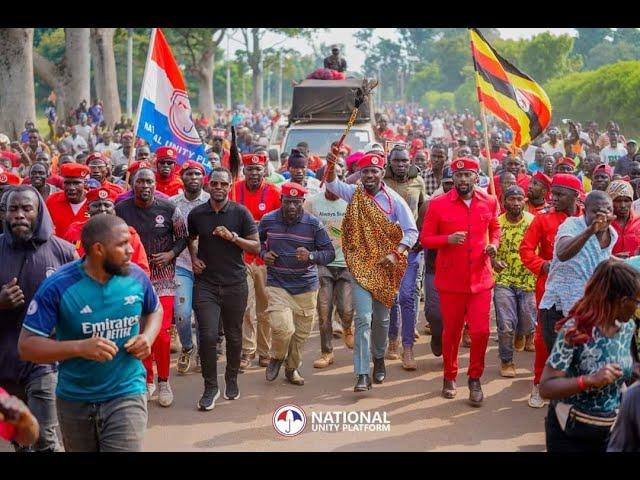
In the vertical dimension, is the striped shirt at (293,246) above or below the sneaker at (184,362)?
above

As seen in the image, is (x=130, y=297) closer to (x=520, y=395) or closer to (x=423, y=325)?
(x=520, y=395)

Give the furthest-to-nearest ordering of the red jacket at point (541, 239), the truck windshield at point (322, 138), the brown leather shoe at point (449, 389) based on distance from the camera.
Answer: the truck windshield at point (322, 138)
the brown leather shoe at point (449, 389)
the red jacket at point (541, 239)

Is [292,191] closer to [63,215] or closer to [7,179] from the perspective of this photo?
[63,215]

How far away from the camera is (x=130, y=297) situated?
15.8ft

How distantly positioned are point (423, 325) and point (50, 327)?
643 centimetres

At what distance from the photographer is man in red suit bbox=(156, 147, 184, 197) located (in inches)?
359

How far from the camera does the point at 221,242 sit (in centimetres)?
749

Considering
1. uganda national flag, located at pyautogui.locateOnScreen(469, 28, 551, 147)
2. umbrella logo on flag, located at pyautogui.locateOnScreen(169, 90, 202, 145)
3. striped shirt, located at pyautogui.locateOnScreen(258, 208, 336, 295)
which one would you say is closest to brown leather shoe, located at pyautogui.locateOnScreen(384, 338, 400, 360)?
striped shirt, located at pyautogui.locateOnScreen(258, 208, 336, 295)

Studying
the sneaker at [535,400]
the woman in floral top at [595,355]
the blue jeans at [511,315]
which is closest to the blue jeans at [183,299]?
the blue jeans at [511,315]

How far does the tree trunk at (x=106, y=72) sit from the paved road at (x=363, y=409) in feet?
73.7

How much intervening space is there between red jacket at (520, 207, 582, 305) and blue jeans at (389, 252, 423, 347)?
1.56 metres

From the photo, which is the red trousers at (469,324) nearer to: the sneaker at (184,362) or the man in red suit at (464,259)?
the man in red suit at (464,259)

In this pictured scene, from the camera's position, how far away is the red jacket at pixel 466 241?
7605mm

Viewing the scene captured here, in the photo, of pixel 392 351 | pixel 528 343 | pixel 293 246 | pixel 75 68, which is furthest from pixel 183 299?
pixel 75 68
